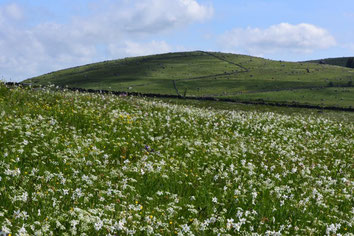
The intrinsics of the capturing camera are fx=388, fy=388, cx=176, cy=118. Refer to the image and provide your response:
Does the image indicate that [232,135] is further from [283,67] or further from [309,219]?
[283,67]

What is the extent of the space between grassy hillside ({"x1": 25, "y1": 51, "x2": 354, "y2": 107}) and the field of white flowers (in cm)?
6399

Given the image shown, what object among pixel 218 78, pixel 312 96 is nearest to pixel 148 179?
pixel 312 96

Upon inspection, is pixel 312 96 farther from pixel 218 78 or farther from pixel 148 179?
pixel 148 179

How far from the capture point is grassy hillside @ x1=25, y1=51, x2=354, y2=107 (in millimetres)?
89938

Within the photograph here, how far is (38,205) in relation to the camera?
22.0 feet

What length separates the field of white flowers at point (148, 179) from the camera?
650cm

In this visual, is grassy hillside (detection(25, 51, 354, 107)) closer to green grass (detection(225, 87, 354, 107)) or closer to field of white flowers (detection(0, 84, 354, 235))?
green grass (detection(225, 87, 354, 107))

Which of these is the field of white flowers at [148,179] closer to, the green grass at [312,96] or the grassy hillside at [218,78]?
the green grass at [312,96]

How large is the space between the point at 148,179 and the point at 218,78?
111m

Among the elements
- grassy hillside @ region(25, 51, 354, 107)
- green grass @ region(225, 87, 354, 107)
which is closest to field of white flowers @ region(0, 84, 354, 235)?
green grass @ region(225, 87, 354, 107)

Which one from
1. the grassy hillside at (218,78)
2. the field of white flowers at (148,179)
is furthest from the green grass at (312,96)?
the field of white flowers at (148,179)

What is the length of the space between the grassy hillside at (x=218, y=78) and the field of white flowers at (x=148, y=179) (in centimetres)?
6399

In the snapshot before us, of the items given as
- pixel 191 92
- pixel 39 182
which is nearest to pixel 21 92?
pixel 39 182

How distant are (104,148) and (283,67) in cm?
14026
